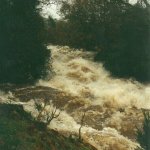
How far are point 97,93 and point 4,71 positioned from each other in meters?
4.06

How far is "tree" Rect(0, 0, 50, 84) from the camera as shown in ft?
79.6

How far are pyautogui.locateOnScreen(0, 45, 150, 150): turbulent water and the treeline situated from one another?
79 cm

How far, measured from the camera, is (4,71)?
24125 millimetres

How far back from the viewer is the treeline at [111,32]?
2666 centimetres

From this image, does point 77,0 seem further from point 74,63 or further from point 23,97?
point 23,97

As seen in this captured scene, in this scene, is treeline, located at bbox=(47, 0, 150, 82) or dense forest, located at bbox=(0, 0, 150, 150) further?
treeline, located at bbox=(47, 0, 150, 82)

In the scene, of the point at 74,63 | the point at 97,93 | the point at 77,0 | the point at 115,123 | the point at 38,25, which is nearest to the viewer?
the point at 115,123

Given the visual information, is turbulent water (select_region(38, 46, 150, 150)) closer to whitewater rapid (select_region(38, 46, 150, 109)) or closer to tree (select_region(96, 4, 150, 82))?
whitewater rapid (select_region(38, 46, 150, 109))

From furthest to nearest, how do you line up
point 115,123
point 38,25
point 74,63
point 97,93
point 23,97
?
1. point 74,63
2. point 38,25
3. point 97,93
4. point 23,97
5. point 115,123

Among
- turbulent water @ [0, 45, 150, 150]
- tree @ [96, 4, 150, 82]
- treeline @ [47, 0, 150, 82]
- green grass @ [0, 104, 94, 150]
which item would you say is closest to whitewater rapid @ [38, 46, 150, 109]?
turbulent water @ [0, 45, 150, 150]

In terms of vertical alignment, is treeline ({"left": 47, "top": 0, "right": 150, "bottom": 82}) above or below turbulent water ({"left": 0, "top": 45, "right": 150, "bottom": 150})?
above

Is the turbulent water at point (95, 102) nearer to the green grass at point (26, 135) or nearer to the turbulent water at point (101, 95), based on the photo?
the turbulent water at point (101, 95)

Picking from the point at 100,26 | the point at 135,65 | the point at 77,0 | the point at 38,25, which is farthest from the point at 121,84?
the point at 77,0

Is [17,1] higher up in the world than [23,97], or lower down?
higher up
